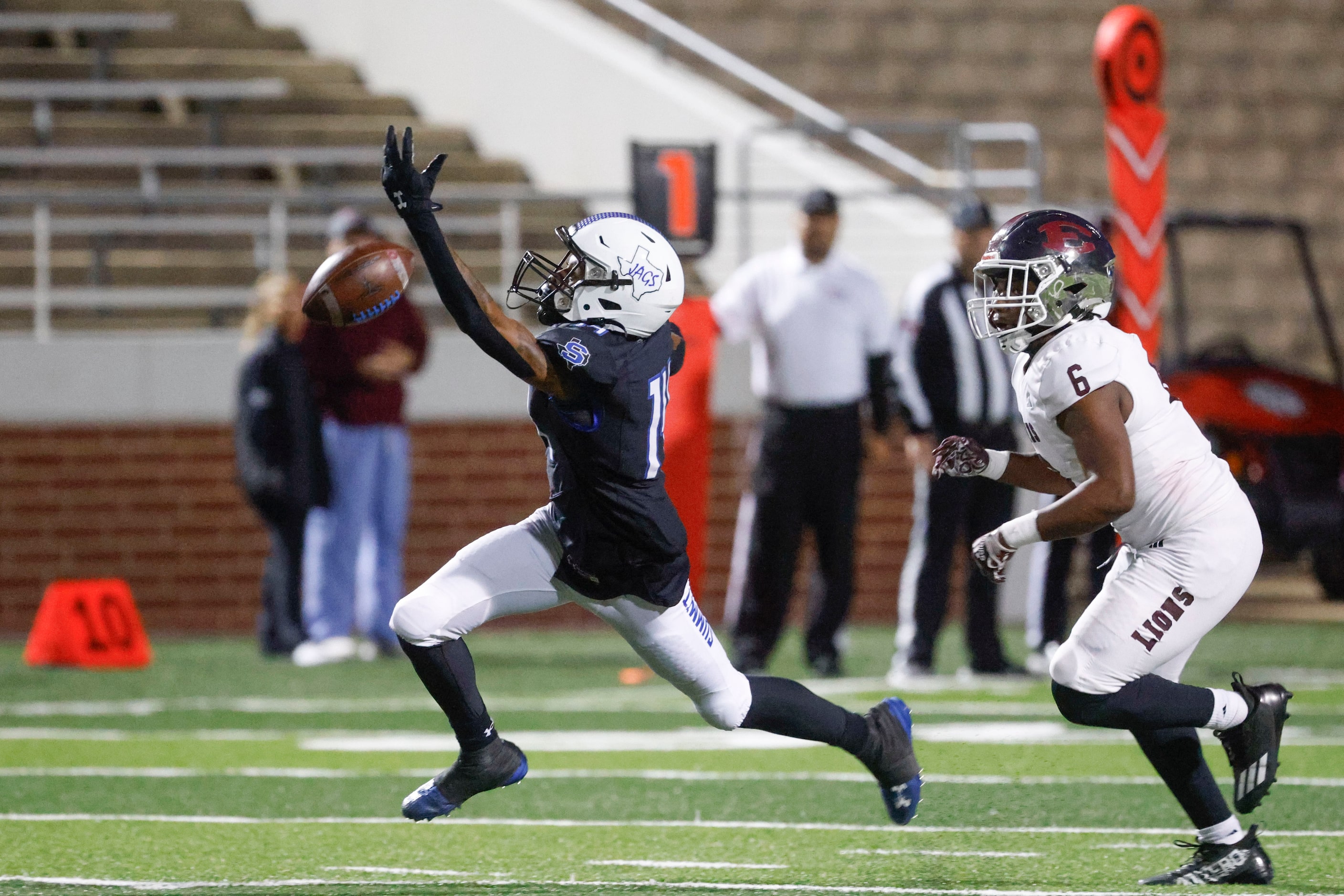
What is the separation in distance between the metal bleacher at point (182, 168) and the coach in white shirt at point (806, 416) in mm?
2792

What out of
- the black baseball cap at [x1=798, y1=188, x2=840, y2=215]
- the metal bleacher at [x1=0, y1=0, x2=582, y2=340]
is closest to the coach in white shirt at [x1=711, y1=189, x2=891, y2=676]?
the black baseball cap at [x1=798, y1=188, x2=840, y2=215]

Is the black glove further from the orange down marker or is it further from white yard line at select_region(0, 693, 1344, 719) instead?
the orange down marker

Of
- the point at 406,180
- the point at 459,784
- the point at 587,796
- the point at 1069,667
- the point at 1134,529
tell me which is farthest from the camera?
the point at 587,796

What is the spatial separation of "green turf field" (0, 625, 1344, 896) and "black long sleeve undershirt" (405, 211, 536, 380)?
1184 mm

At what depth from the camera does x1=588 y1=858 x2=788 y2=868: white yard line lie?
15.1 ft

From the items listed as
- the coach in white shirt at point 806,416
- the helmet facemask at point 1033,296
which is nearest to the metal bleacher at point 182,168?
the coach in white shirt at point 806,416

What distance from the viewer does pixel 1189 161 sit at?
14672 mm

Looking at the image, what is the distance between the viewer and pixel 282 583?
9.35 meters

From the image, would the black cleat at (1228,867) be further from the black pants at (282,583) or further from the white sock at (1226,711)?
the black pants at (282,583)

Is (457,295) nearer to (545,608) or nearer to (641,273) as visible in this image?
(641,273)

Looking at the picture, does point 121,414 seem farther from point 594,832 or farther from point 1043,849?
point 1043,849

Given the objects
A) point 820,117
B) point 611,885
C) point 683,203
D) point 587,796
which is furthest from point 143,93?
point 611,885

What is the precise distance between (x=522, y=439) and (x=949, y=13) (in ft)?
19.4

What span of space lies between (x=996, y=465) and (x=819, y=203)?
3.88 m
